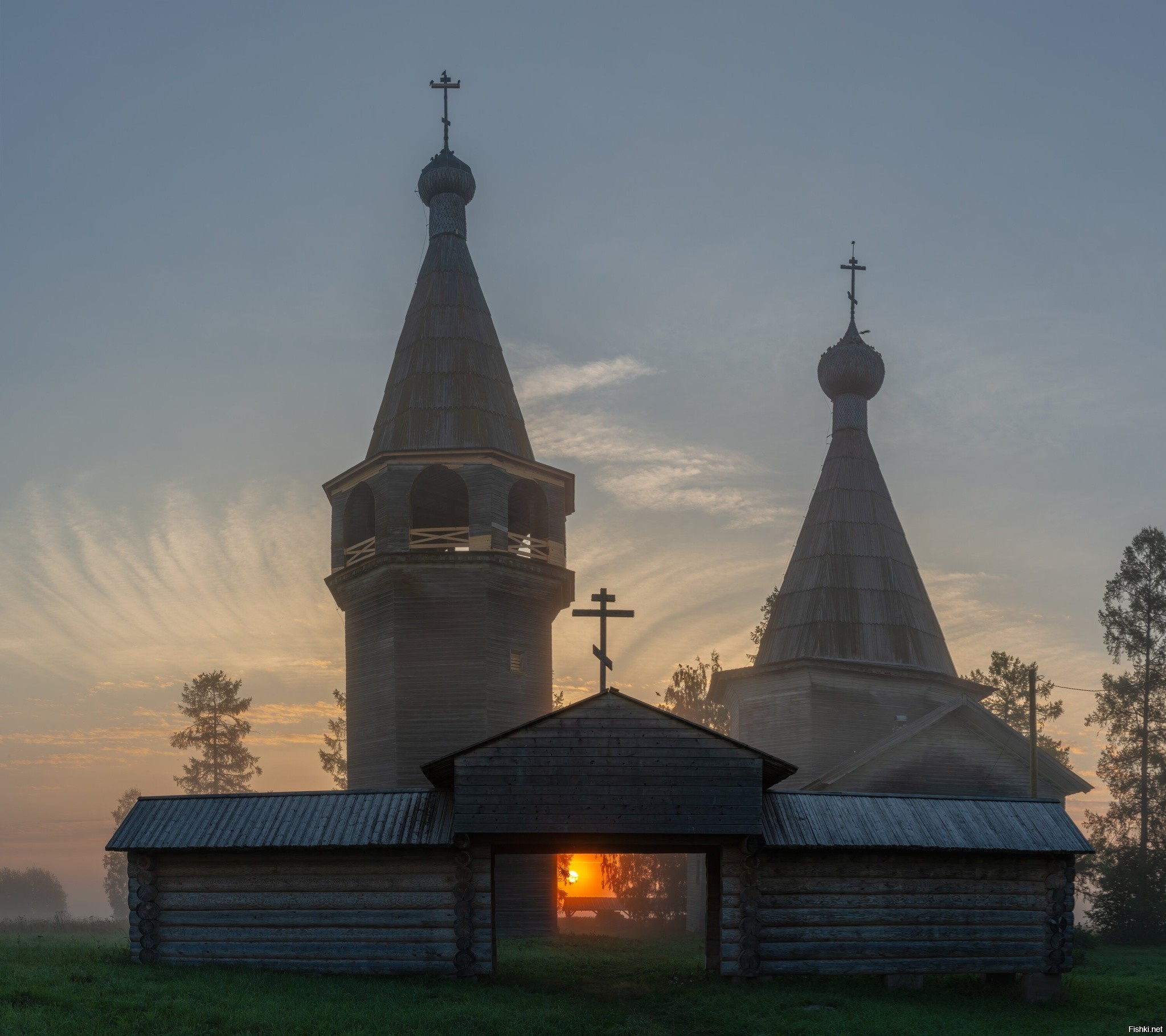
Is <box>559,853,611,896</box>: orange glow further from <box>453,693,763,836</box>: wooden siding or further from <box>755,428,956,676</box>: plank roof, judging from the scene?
<box>453,693,763,836</box>: wooden siding

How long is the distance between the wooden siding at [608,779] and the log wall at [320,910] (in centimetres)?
123

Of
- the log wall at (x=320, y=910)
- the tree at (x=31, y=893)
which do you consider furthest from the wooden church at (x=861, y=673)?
the tree at (x=31, y=893)

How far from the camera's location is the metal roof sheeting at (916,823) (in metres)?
21.0

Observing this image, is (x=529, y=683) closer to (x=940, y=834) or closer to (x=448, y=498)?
(x=448, y=498)

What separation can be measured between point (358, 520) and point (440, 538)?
9.10 ft

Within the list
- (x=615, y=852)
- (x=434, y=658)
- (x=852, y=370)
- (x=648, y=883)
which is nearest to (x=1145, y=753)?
(x=852, y=370)

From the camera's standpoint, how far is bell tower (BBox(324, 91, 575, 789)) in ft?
98.4

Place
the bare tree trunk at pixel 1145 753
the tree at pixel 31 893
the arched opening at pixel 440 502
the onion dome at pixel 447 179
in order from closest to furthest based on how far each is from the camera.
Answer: the arched opening at pixel 440 502 < the onion dome at pixel 447 179 < the bare tree trunk at pixel 1145 753 < the tree at pixel 31 893

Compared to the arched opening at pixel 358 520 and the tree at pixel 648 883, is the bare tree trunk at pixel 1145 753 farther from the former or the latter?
the arched opening at pixel 358 520

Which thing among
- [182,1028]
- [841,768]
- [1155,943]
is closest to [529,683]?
[841,768]

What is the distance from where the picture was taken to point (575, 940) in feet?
97.5

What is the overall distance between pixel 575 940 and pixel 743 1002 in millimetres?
11320

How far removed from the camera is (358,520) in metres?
32.7

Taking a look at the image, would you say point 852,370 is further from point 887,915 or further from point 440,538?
point 887,915
